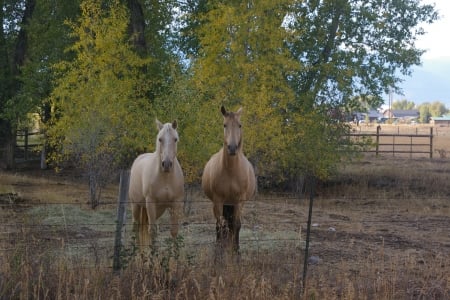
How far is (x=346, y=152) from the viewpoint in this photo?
25062 mm

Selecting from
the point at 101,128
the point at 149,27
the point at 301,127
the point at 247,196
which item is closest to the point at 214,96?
the point at 101,128

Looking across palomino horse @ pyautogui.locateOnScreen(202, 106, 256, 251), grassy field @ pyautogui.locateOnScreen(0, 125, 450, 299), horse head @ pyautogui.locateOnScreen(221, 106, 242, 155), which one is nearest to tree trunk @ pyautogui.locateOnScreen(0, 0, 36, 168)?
grassy field @ pyautogui.locateOnScreen(0, 125, 450, 299)

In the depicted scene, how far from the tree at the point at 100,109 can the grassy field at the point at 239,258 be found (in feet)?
→ 4.91

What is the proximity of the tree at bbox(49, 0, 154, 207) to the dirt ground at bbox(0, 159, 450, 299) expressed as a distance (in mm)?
1444

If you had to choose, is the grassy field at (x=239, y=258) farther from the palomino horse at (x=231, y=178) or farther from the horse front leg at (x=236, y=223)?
the palomino horse at (x=231, y=178)

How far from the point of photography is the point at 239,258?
8062 mm

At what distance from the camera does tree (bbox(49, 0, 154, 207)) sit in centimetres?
1771

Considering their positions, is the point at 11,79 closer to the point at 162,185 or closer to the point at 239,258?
the point at 162,185

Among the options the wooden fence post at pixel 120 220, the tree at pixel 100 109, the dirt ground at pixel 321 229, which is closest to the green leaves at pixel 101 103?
the tree at pixel 100 109

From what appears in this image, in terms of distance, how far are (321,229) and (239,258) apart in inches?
222

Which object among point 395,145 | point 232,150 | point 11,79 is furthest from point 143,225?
point 395,145

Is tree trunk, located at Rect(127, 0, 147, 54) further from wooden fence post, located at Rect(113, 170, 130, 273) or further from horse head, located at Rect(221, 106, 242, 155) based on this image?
wooden fence post, located at Rect(113, 170, 130, 273)

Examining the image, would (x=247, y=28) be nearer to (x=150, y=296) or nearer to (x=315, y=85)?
(x=315, y=85)

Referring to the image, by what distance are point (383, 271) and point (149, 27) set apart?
20439 millimetres
